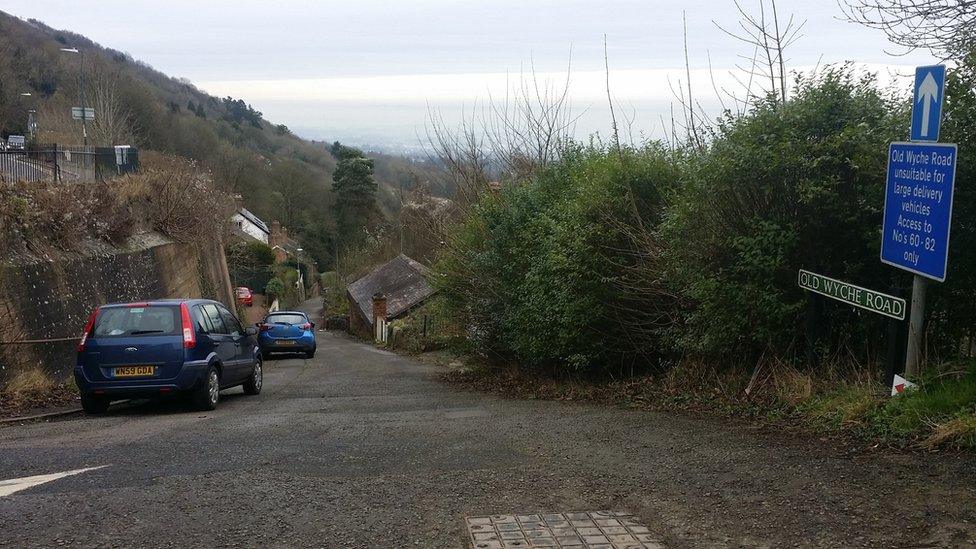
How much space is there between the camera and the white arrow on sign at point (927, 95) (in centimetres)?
702

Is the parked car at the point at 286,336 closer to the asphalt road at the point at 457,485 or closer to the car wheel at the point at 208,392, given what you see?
the car wheel at the point at 208,392

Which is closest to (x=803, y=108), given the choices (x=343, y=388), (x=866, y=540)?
(x=866, y=540)

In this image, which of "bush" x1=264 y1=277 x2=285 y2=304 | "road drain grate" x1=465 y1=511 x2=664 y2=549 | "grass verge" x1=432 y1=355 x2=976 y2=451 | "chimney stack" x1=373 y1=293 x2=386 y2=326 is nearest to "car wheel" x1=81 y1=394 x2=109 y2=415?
"grass verge" x1=432 y1=355 x2=976 y2=451

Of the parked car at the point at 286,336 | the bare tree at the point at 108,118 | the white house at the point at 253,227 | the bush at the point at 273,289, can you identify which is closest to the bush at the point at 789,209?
the parked car at the point at 286,336

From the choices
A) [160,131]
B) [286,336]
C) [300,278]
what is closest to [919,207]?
[286,336]

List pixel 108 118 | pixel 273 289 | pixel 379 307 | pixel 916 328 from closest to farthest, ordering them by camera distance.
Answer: pixel 916 328 → pixel 379 307 → pixel 108 118 → pixel 273 289

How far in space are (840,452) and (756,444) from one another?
0.71 metres

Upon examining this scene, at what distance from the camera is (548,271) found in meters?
14.7

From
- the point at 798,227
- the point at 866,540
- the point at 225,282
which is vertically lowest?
the point at 225,282

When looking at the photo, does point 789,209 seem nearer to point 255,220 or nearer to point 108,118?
point 108,118

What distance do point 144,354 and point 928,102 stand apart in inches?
381

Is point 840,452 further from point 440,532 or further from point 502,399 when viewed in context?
point 502,399

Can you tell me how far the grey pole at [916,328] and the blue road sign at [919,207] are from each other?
20 cm

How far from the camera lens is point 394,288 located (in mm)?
50969
